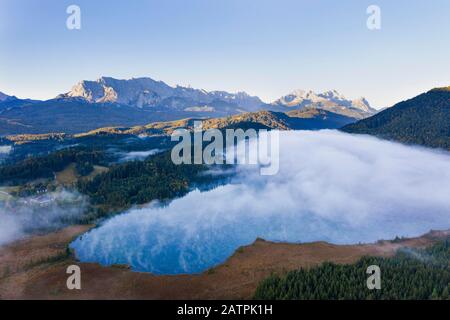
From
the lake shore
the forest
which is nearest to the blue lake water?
the lake shore

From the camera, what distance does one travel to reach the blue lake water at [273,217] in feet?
307

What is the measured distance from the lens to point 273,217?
122375 millimetres

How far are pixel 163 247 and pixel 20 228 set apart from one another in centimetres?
4615

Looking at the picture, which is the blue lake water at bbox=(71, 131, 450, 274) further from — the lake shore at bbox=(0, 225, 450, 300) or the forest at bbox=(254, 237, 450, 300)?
the forest at bbox=(254, 237, 450, 300)

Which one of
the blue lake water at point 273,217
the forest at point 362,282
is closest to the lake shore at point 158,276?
the blue lake water at point 273,217

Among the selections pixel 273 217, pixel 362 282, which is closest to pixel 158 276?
pixel 362 282

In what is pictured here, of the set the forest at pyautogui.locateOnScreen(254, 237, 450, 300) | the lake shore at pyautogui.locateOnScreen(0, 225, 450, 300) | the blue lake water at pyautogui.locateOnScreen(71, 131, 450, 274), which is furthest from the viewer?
the blue lake water at pyautogui.locateOnScreen(71, 131, 450, 274)

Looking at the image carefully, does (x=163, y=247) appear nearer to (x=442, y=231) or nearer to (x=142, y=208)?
(x=142, y=208)

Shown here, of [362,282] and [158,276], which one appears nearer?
[362,282]

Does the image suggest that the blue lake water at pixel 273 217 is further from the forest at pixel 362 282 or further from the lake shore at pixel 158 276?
the forest at pixel 362 282

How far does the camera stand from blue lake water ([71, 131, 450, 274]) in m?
93.6

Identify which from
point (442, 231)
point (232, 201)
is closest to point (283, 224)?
point (232, 201)

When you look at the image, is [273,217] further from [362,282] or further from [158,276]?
[362,282]

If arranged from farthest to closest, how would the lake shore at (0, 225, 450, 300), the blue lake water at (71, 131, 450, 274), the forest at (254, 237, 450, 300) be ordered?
1. the blue lake water at (71, 131, 450, 274)
2. the lake shore at (0, 225, 450, 300)
3. the forest at (254, 237, 450, 300)
